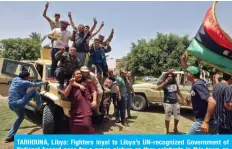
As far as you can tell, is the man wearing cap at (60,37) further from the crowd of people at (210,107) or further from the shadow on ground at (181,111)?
the shadow on ground at (181,111)

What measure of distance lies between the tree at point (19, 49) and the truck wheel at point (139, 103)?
91.7ft

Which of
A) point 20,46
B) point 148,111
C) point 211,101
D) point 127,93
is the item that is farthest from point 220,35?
point 20,46

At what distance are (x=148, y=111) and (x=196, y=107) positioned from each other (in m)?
5.61

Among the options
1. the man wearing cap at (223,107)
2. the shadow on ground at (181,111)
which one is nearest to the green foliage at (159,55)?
the shadow on ground at (181,111)

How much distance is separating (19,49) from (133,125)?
30.7m

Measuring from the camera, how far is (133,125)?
692 cm

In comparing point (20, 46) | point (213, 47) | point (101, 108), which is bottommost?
point (101, 108)

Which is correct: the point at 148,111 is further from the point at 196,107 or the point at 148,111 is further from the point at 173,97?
the point at 196,107

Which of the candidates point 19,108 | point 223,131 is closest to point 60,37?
point 19,108

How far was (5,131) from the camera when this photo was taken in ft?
18.9

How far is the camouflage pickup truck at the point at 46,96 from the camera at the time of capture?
509 centimetres

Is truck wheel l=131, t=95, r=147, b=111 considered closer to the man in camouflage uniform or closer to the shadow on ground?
the shadow on ground

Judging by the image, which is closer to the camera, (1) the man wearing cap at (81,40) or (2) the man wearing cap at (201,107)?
(2) the man wearing cap at (201,107)

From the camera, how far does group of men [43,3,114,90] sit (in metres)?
4.92
